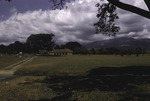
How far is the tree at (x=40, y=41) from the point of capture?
7156 inches

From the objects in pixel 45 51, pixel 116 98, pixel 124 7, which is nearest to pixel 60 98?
pixel 116 98

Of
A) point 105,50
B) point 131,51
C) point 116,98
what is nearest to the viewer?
point 116,98

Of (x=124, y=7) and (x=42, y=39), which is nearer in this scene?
(x=124, y=7)

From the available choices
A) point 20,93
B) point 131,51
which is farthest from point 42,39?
point 20,93

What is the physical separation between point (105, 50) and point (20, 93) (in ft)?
446

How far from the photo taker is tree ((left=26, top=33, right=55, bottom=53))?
181750 millimetres

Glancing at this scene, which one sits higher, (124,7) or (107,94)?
(124,7)

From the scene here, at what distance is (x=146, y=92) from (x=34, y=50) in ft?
573

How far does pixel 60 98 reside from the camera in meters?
16.5

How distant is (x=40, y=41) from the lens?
184 meters

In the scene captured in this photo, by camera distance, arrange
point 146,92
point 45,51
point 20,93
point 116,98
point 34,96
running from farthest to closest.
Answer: point 45,51 < point 20,93 < point 34,96 < point 146,92 < point 116,98

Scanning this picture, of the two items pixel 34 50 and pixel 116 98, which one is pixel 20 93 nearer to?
pixel 116 98

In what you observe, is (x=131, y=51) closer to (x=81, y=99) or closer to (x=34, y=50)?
(x=34, y=50)

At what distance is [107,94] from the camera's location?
16.4 m
